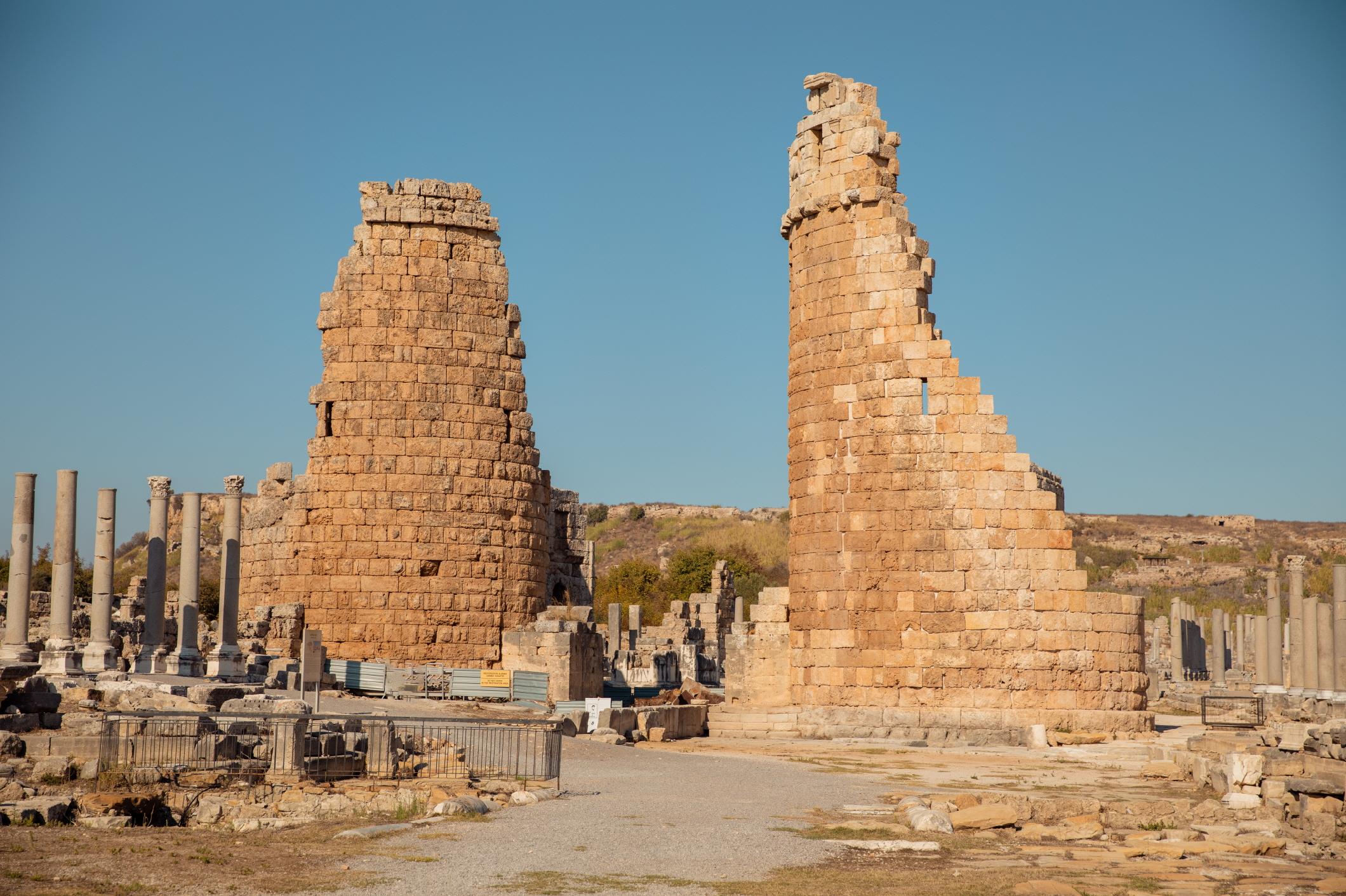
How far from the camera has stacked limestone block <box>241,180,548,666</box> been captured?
2147 cm

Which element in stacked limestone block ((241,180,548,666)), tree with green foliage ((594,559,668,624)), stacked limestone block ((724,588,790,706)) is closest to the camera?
stacked limestone block ((724,588,790,706))

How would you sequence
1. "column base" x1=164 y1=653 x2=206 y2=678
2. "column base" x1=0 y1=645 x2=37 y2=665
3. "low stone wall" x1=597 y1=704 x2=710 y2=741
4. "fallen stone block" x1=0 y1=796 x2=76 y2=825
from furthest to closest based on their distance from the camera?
"column base" x1=164 y1=653 x2=206 y2=678, "low stone wall" x1=597 y1=704 x2=710 y2=741, "column base" x1=0 y1=645 x2=37 y2=665, "fallen stone block" x1=0 y1=796 x2=76 y2=825

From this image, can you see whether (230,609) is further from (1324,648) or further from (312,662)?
(1324,648)

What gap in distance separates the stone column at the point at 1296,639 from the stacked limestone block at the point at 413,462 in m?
12.9

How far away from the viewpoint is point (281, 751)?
41.0 feet

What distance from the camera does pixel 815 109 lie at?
841 inches

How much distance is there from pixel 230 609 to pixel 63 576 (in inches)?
98.2

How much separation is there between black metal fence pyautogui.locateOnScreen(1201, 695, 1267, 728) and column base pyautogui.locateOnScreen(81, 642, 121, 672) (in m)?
15.0

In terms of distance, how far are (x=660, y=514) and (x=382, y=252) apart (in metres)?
74.4

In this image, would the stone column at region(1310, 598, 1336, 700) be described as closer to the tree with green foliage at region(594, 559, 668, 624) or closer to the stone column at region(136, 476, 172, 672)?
the stone column at region(136, 476, 172, 672)

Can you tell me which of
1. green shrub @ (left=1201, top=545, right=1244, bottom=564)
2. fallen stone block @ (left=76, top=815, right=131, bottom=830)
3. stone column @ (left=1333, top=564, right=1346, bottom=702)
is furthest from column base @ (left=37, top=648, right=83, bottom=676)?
green shrub @ (left=1201, top=545, right=1244, bottom=564)

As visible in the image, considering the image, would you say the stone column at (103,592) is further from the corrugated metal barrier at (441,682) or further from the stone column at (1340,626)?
the stone column at (1340,626)

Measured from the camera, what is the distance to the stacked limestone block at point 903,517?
19109 mm

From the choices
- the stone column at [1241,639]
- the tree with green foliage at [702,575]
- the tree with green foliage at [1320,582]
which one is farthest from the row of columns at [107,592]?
the tree with green foliage at [702,575]
